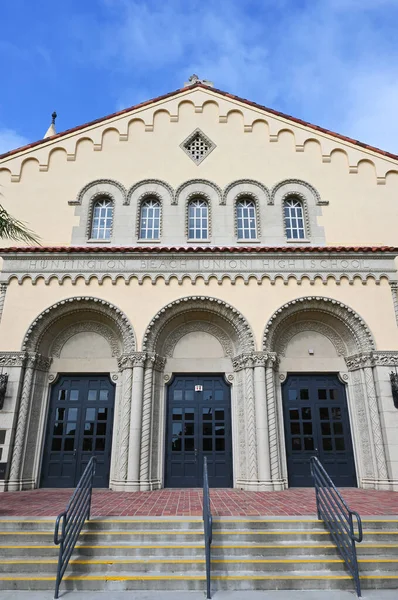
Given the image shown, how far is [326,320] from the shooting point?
1215 centimetres

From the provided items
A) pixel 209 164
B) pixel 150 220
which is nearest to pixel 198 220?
pixel 150 220

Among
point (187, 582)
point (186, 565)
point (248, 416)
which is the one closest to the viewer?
point (187, 582)

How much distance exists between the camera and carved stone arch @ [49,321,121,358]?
1209 cm

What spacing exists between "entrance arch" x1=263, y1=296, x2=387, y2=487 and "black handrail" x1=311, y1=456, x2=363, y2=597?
3.63 meters

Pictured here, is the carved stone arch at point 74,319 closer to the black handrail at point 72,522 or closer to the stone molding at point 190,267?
the stone molding at point 190,267

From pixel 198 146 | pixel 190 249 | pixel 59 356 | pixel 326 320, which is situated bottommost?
pixel 59 356

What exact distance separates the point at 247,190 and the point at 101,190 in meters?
4.85

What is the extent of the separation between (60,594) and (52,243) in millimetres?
9733

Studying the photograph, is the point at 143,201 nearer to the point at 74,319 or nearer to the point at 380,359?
the point at 74,319

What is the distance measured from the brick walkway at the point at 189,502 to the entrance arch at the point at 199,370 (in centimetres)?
119

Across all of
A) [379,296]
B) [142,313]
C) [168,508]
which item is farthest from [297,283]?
[168,508]

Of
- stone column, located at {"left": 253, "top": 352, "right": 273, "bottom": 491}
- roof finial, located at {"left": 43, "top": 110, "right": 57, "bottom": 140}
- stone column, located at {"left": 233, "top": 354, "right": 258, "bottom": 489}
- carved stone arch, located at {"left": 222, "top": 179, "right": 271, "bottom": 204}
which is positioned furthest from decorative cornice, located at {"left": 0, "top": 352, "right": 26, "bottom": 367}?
roof finial, located at {"left": 43, "top": 110, "right": 57, "bottom": 140}

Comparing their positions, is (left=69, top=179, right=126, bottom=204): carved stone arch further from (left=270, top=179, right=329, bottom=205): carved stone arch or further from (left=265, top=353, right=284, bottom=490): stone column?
(left=265, top=353, right=284, bottom=490): stone column

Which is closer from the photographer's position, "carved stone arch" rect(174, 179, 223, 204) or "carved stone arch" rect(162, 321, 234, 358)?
"carved stone arch" rect(162, 321, 234, 358)
